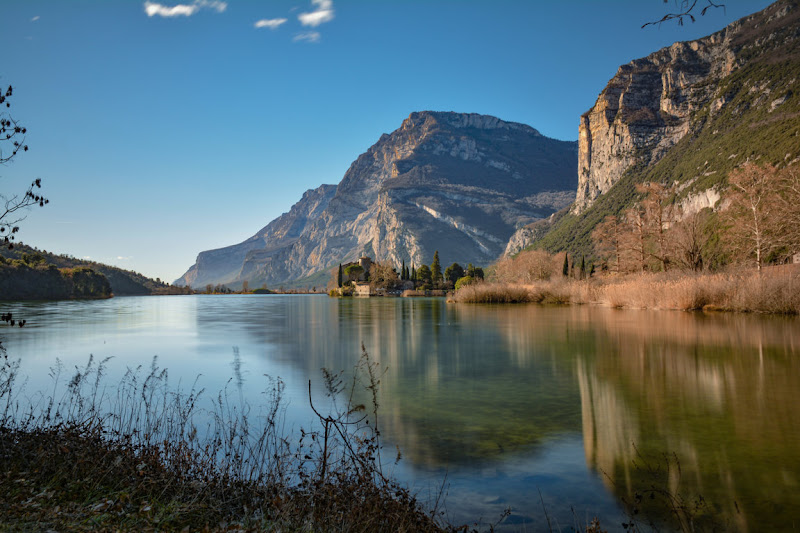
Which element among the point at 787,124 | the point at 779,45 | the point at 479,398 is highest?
the point at 779,45

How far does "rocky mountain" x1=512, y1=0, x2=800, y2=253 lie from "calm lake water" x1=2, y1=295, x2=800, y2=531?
317 ft

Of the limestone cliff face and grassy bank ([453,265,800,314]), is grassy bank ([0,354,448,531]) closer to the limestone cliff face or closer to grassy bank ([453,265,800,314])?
grassy bank ([453,265,800,314])

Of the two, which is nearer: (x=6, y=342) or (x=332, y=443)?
(x=332, y=443)

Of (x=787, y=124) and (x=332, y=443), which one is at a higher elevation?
(x=787, y=124)

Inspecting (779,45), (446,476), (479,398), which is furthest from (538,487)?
(779,45)

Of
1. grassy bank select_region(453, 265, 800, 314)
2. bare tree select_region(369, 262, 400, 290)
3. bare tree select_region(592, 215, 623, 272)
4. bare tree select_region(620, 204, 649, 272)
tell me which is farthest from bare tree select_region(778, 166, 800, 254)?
bare tree select_region(369, 262, 400, 290)

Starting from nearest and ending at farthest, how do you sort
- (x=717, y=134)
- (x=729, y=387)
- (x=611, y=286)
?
(x=729, y=387) → (x=611, y=286) → (x=717, y=134)

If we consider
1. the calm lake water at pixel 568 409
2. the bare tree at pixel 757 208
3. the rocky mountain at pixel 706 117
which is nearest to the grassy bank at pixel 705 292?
the bare tree at pixel 757 208

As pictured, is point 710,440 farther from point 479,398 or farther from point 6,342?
point 6,342

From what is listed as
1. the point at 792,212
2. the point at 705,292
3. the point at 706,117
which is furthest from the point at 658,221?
the point at 706,117

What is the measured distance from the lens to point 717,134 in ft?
448

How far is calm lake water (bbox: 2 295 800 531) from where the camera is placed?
5.42 meters

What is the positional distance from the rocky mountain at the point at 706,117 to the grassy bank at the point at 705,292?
6890cm

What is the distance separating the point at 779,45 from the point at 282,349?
626 ft
